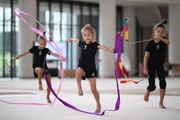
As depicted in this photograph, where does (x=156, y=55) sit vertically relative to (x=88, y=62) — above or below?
above

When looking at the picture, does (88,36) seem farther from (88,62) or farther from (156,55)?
(156,55)

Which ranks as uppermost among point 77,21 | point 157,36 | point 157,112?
point 77,21

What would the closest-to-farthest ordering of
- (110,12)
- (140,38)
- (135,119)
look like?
1. (135,119)
2. (110,12)
3. (140,38)

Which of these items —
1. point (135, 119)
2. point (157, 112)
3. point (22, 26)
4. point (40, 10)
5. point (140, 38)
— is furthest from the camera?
point (140, 38)

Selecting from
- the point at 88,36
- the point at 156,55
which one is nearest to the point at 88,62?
the point at 88,36

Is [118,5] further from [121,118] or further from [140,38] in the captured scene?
[121,118]

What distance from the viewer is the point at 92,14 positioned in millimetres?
29109

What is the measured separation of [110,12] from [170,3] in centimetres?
480

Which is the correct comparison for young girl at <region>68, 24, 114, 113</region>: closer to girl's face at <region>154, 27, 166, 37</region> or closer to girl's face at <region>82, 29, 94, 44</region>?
girl's face at <region>82, 29, 94, 44</region>

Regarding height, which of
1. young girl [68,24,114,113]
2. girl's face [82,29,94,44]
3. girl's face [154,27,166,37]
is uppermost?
girl's face [154,27,166,37]

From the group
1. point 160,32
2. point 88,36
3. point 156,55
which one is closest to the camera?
point 88,36

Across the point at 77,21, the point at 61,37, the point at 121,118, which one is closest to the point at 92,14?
the point at 77,21

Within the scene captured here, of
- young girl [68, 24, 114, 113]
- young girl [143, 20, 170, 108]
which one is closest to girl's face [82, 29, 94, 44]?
young girl [68, 24, 114, 113]

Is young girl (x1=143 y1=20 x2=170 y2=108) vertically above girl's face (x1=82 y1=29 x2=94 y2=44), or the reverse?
girl's face (x1=82 y1=29 x2=94 y2=44)
